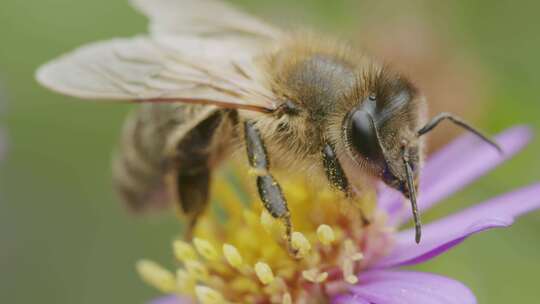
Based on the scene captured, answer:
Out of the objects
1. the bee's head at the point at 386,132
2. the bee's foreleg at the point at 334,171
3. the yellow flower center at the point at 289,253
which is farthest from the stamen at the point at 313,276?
the bee's head at the point at 386,132

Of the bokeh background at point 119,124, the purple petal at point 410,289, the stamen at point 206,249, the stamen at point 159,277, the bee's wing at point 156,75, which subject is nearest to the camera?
the purple petal at point 410,289

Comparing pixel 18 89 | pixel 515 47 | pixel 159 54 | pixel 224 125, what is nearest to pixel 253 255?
pixel 224 125

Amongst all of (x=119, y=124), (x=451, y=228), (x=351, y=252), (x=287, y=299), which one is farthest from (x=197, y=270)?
(x=119, y=124)

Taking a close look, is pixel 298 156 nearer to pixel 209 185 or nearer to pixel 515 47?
pixel 209 185

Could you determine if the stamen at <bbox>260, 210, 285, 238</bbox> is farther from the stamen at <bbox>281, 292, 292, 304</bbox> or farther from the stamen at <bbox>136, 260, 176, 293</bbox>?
the stamen at <bbox>136, 260, 176, 293</bbox>

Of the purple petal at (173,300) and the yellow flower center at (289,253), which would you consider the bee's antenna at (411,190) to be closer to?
the yellow flower center at (289,253)

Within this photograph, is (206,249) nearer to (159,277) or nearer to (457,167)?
(159,277)

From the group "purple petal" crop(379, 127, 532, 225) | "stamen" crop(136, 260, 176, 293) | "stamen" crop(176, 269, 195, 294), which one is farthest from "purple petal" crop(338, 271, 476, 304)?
"stamen" crop(136, 260, 176, 293)

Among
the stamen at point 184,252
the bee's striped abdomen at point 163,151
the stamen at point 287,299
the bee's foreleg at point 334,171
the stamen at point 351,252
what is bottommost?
the stamen at point 287,299
